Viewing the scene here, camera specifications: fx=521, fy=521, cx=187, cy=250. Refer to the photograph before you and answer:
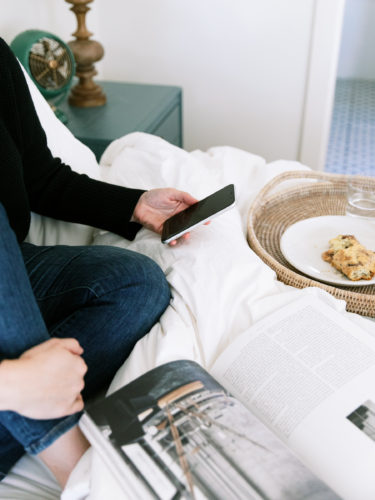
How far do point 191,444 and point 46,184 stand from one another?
597 millimetres

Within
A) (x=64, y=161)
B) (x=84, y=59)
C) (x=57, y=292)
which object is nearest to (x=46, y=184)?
(x=64, y=161)

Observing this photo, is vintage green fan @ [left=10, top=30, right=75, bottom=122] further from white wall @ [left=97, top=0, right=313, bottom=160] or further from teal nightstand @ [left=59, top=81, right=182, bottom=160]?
white wall @ [left=97, top=0, right=313, bottom=160]

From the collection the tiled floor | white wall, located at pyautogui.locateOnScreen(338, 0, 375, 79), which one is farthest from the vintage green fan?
white wall, located at pyautogui.locateOnScreen(338, 0, 375, 79)

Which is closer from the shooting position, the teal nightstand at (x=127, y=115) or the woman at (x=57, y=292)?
the woman at (x=57, y=292)

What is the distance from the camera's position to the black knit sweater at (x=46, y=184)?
88 centimetres

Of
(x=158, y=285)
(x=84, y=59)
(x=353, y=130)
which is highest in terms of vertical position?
(x=84, y=59)

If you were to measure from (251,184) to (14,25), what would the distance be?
83cm

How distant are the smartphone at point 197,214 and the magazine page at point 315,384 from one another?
0.64 feet

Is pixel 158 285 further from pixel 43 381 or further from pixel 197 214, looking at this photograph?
pixel 43 381

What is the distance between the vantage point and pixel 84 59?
1.53 m

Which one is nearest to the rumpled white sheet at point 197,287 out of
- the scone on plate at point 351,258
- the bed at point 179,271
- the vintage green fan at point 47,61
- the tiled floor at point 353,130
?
the bed at point 179,271

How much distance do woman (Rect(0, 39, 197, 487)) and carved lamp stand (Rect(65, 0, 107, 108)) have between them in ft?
2.15

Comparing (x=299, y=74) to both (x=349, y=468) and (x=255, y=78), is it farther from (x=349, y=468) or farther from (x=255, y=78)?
(x=349, y=468)

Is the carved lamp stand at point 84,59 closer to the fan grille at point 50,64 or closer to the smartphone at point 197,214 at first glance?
the fan grille at point 50,64
